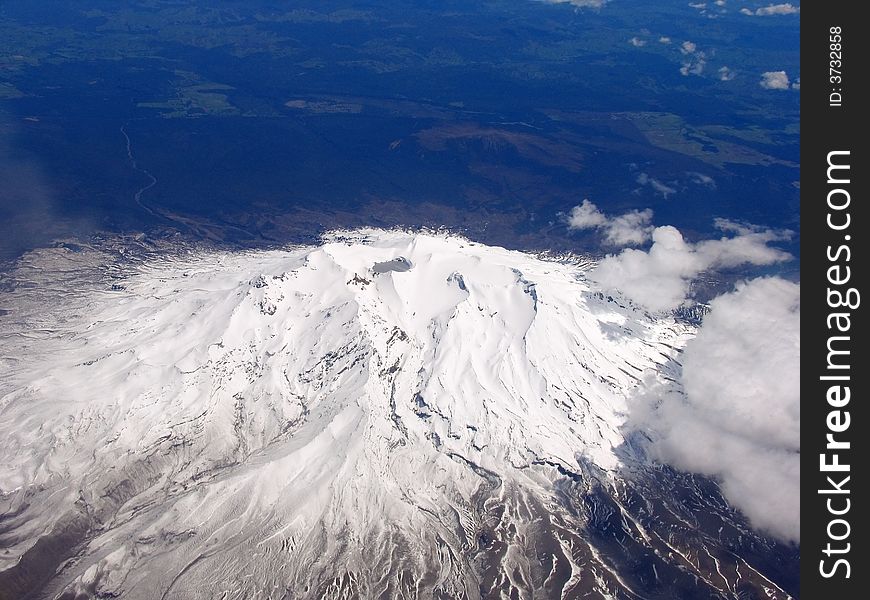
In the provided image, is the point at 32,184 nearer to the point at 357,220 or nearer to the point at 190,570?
the point at 357,220

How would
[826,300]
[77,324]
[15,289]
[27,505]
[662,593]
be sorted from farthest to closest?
1. [15,289]
2. [77,324]
3. [27,505]
4. [662,593]
5. [826,300]

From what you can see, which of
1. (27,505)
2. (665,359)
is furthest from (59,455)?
(665,359)

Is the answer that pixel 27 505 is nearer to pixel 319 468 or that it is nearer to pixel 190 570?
pixel 190 570

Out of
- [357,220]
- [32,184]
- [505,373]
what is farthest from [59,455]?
[32,184]

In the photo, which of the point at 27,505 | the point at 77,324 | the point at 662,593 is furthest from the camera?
the point at 77,324

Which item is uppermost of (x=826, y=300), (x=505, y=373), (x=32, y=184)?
(x=826, y=300)

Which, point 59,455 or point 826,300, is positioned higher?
point 826,300

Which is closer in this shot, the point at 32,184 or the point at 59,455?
the point at 59,455
